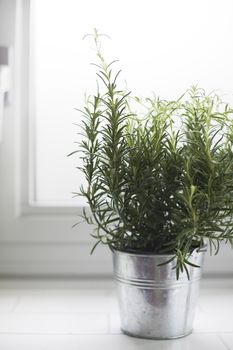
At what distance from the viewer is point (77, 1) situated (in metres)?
1.33

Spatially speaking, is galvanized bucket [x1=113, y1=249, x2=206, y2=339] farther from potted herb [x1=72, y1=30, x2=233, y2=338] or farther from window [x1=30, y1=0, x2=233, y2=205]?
window [x1=30, y1=0, x2=233, y2=205]

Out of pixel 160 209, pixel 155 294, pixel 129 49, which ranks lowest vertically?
pixel 155 294

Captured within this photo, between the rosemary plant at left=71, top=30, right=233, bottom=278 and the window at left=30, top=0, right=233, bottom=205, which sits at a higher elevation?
the window at left=30, top=0, right=233, bottom=205

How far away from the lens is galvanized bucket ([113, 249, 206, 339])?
97 centimetres

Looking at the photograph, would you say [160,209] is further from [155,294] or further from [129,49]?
[129,49]

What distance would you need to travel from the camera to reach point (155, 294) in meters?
0.97

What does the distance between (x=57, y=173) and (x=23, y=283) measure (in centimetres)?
25

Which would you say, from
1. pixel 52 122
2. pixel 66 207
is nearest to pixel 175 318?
pixel 66 207

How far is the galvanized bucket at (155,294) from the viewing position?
970 millimetres

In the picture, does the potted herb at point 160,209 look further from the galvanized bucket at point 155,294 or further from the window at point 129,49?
the window at point 129,49

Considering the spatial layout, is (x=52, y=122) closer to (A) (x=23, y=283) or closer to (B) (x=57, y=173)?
(B) (x=57, y=173)

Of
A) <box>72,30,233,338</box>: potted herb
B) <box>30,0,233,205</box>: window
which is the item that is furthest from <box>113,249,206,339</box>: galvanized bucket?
<box>30,0,233,205</box>: window

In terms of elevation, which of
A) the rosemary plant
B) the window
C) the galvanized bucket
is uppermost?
the window

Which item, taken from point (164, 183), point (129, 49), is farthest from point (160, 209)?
point (129, 49)
